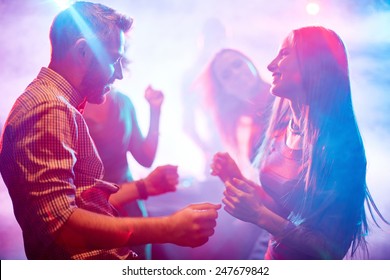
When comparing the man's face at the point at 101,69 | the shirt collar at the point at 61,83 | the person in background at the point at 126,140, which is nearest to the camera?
the shirt collar at the point at 61,83

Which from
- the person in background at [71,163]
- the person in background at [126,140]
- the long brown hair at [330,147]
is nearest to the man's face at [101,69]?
the person in background at [71,163]

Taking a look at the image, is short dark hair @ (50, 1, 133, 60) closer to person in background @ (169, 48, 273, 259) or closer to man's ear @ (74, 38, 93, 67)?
man's ear @ (74, 38, 93, 67)

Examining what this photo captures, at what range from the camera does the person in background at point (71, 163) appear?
117 cm

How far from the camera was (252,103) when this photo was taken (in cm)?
177

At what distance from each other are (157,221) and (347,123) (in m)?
0.91

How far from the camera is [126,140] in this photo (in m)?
1.76

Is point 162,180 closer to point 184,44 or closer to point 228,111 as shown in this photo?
point 228,111

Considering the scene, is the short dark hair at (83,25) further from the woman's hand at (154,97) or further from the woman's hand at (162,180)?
the woman's hand at (162,180)

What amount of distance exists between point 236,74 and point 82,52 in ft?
2.28

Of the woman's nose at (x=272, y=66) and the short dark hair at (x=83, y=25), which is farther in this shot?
the woman's nose at (x=272, y=66)

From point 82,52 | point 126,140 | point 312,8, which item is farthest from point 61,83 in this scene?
point 312,8

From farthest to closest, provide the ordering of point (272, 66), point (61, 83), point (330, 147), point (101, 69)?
1. point (272, 66)
2. point (330, 147)
3. point (101, 69)
4. point (61, 83)

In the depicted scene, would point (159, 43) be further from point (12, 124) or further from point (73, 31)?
point (12, 124)

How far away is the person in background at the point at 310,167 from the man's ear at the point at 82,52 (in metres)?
0.77
